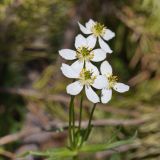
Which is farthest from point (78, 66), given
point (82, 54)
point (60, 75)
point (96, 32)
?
point (60, 75)

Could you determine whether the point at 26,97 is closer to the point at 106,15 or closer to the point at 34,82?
the point at 34,82

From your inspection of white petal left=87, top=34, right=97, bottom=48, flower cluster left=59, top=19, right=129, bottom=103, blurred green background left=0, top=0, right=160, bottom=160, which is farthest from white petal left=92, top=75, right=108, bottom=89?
blurred green background left=0, top=0, right=160, bottom=160

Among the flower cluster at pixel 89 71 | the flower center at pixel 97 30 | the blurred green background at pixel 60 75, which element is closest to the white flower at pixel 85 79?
the flower cluster at pixel 89 71

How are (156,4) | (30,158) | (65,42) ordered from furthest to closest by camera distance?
(65,42), (156,4), (30,158)

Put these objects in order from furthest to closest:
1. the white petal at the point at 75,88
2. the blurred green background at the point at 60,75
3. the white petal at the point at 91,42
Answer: the blurred green background at the point at 60,75 < the white petal at the point at 91,42 < the white petal at the point at 75,88

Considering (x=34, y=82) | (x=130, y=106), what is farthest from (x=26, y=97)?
(x=130, y=106)

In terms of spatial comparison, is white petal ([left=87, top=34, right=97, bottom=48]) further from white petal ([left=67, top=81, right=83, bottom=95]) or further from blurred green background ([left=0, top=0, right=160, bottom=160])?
blurred green background ([left=0, top=0, right=160, bottom=160])

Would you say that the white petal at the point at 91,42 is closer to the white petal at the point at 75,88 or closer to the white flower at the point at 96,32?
the white flower at the point at 96,32
